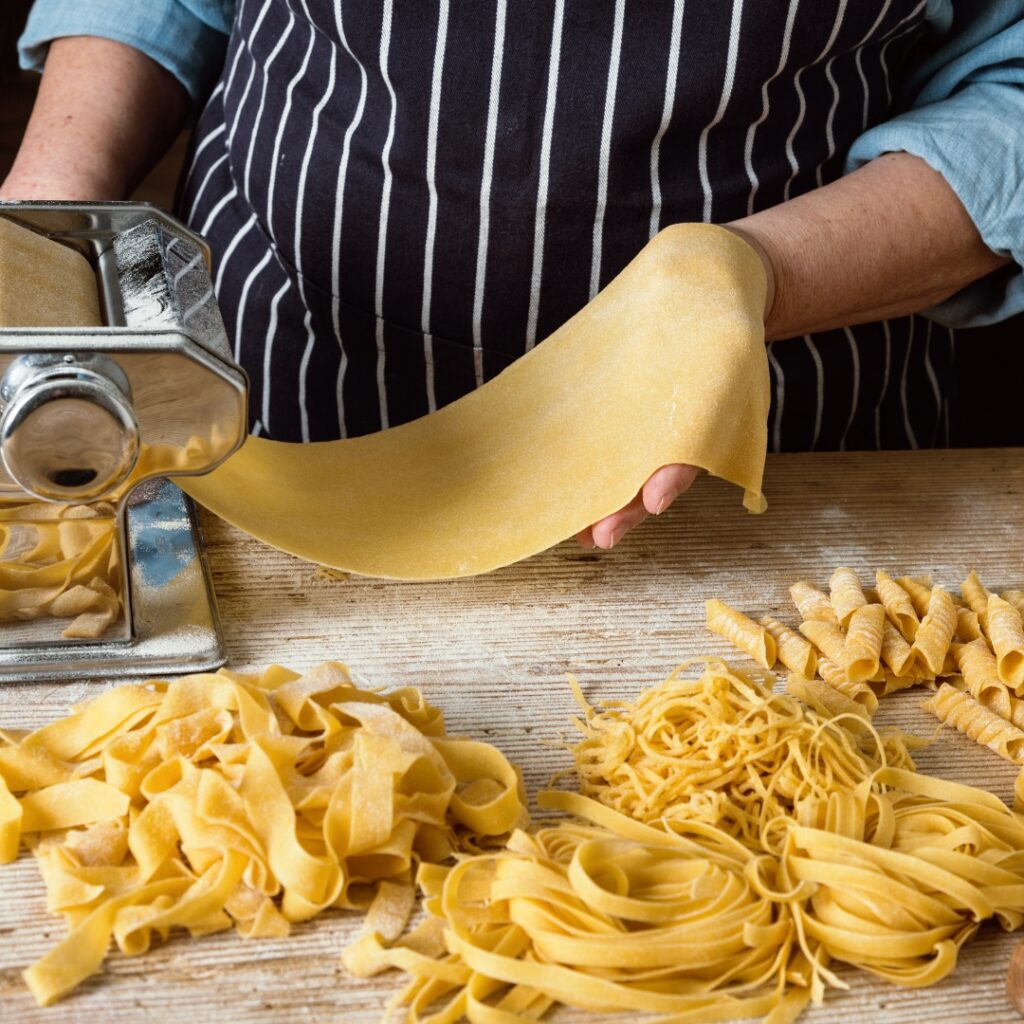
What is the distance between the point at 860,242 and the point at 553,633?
0.52 m

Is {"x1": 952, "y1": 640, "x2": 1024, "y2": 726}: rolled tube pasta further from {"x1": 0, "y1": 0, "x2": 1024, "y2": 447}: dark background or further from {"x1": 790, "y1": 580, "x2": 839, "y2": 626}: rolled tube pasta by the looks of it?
{"x1": 0, "y1": 0, "x2": 1024, "y2": 447}: dark background

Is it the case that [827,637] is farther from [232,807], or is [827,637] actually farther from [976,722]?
[232,807]

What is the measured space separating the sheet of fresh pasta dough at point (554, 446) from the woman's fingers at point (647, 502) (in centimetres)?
1

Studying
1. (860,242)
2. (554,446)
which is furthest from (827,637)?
(860,242)

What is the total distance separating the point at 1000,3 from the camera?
4.63 feet

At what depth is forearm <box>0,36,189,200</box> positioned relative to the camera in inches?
61.4

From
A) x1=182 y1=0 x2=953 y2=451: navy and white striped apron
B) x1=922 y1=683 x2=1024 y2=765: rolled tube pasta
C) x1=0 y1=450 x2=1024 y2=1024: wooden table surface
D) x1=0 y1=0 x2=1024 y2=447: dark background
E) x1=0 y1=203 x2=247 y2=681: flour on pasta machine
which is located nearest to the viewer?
x1=0 y1=450 x2=1024 y2=1024: wooden table surface

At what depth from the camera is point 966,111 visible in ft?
4.55

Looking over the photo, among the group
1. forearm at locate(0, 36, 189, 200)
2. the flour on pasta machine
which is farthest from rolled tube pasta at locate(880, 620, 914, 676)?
forearm at locate(0, 36, 189, 200)

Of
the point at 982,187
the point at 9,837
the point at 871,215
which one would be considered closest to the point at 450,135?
the point at 871,215

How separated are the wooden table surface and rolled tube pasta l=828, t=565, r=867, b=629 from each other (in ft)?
0.15

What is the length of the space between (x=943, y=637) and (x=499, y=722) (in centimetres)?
41

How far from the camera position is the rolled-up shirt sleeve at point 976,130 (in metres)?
1.35

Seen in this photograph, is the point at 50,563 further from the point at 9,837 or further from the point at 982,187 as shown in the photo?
the point at 982,187
